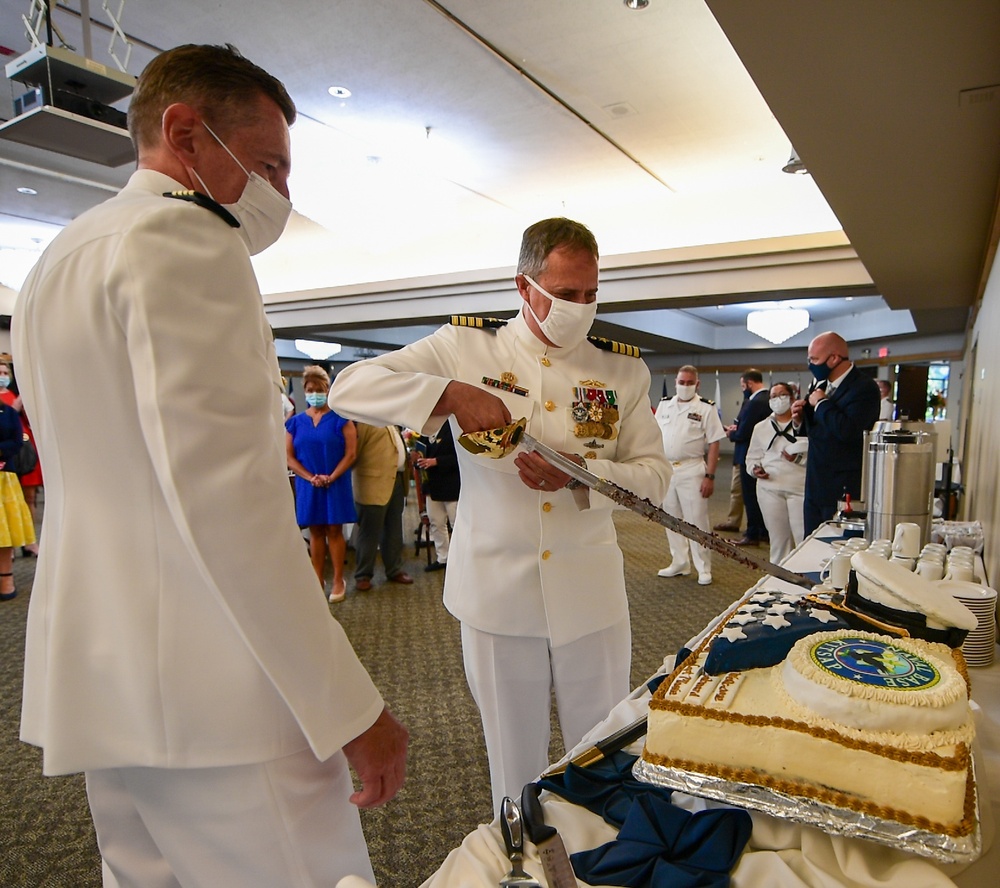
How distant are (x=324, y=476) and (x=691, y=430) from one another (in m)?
2.76

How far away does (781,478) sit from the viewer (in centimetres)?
475

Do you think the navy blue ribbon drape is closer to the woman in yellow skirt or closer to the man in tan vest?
the man in tan vest

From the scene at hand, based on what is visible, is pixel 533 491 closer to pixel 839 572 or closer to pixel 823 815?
pixel 839 572

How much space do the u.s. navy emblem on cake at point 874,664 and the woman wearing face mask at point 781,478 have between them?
4.08m

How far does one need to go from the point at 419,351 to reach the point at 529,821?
100cm

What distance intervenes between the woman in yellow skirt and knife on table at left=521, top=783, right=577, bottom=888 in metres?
4.89

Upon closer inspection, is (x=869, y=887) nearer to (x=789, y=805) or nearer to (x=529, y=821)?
(x=789, y=805)

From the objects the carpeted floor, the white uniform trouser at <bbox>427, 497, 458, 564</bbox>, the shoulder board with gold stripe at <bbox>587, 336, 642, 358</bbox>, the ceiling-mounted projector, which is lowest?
the carpeted floor

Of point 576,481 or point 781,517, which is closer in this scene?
point 576,481

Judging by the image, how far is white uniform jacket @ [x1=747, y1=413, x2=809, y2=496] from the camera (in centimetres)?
464

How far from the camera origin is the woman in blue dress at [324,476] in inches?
173

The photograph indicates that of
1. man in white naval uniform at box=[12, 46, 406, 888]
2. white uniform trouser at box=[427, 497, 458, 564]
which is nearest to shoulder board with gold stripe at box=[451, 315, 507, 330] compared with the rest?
man in white naval uniform at box=[12, 46, 406, 888]

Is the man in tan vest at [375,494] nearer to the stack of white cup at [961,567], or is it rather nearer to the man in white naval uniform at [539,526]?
the man in white naval uniform at [539,526]

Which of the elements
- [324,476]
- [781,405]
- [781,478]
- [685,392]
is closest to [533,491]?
[324,476]
